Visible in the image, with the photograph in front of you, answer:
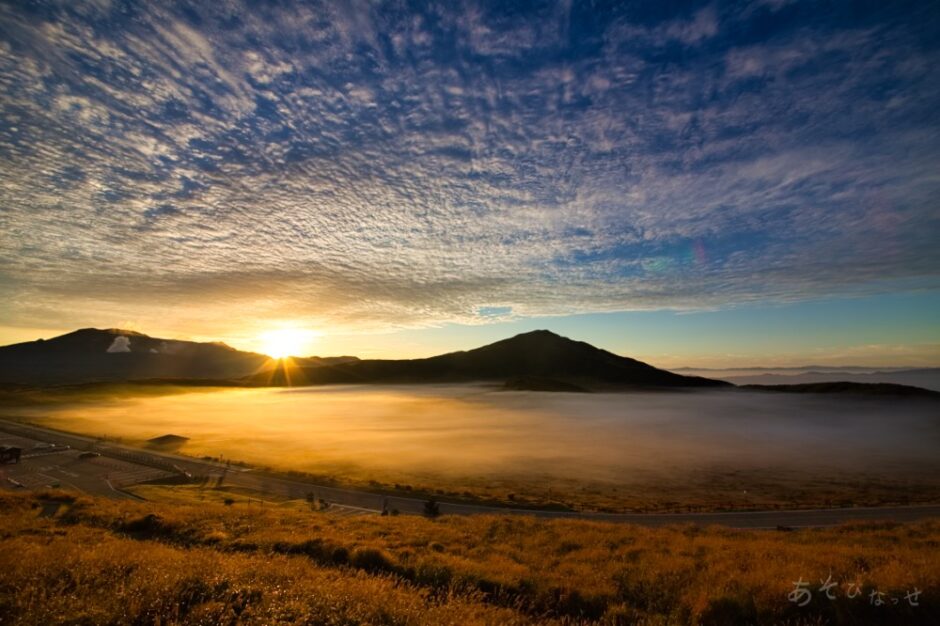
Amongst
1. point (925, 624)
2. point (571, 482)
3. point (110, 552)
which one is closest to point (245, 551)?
point (110, 552)

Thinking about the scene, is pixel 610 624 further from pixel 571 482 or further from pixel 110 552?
pixel 571 482

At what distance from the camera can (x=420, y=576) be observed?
14203 millimetres

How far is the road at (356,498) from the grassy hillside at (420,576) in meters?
19.3

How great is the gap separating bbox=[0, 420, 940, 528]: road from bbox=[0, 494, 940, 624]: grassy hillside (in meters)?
19.3

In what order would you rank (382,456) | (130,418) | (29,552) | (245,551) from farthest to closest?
A: (130,418) → (382,456) → (245,551) → (29,552)

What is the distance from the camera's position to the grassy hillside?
367 inches

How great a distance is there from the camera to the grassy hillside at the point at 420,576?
367 inches

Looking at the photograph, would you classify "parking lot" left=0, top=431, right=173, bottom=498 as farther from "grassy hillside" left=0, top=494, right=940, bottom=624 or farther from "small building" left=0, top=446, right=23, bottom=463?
"grassy hillside" left=0, top=494, right=940, bottom=624

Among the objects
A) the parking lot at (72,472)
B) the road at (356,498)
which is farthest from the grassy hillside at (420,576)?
the parking lot at (72,472)

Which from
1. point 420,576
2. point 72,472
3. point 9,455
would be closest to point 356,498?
point 420,576

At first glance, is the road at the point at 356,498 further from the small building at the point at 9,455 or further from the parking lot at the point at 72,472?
the small building at the point at 9,455

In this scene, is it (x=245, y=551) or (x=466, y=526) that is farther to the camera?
(x=466, y=526)

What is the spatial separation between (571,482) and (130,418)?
150790 millimetres

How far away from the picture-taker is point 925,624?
10711 millimetres
